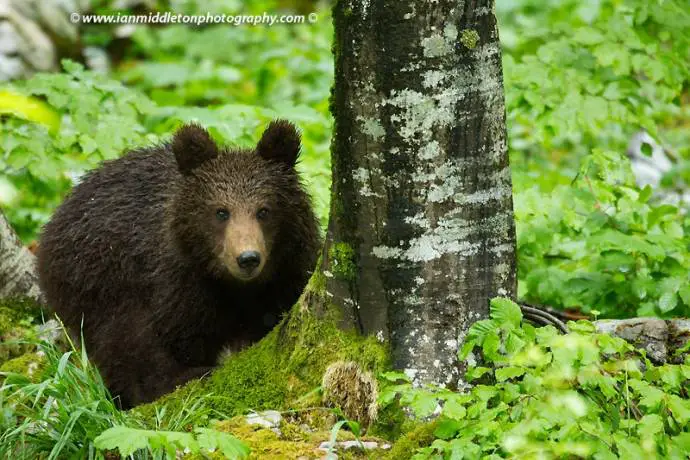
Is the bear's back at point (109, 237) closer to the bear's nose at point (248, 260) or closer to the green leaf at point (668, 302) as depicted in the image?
the bear's nose at point (248, 260)

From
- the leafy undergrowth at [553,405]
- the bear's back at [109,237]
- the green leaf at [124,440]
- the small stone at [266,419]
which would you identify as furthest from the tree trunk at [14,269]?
the leafy undergrowth at [553,405]

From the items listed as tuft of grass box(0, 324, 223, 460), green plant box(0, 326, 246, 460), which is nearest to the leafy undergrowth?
green plant box(0, 326, 246, 460)

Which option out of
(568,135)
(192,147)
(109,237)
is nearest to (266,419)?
(192,147)

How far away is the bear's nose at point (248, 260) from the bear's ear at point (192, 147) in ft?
2.21

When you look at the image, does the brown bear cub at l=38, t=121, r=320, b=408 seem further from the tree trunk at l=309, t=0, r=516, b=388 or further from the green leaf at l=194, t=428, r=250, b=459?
the green leaf at l=194, t=428, r=250, b=459

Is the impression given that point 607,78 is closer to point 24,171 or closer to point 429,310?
point 429,310

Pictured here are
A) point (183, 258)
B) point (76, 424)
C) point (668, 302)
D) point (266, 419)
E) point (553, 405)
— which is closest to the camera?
point (553, 405)

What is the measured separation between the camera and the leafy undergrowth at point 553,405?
283 centimetres

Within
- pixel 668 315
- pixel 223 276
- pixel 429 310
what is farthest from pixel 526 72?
pixel 429 310

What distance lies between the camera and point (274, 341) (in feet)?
13.8

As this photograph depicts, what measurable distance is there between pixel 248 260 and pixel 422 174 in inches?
52.3

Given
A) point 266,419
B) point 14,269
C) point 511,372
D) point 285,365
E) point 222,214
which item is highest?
point 222,214

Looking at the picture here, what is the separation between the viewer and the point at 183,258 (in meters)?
5.01

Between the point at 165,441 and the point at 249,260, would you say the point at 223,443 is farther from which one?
the point at 249,260
